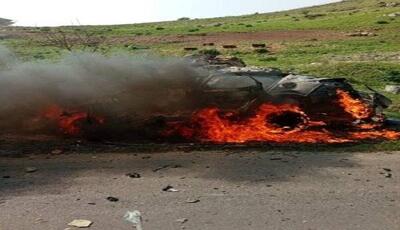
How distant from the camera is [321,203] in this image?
584 centimetres

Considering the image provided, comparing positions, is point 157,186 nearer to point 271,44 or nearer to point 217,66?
point 217,66

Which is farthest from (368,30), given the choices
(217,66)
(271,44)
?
(217,66)

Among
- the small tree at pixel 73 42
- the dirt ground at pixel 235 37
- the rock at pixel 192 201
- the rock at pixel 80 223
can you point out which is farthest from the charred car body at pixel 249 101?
the dirt ground at pixel 235 37

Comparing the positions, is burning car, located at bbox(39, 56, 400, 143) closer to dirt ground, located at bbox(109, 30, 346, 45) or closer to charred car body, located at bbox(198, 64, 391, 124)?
charred car body, located at bbox(198, 64, 391, 124)

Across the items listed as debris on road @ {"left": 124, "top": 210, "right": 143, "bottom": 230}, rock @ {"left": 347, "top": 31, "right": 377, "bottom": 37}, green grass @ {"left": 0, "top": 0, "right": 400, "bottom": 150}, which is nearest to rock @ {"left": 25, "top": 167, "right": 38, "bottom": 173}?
debris on road @ {"left": 124, "top": 210, "right": 143, "bottom": 230}

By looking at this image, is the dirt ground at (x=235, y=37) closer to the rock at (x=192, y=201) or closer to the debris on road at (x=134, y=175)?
the debris on road at (x=134, y=175)

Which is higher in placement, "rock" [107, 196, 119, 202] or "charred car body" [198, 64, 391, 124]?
"charred car body" [198, 64, 391, 124]

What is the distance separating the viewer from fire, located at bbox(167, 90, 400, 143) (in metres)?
9.41

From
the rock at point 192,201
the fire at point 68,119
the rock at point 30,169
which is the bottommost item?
the rock at point 192,201

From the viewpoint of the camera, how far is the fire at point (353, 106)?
10484 mm

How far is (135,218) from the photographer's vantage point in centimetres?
546

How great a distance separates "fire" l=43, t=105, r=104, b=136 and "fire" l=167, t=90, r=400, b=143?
5.19 feet

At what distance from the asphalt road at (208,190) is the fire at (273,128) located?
1.26 metres

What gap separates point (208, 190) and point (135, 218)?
115cm
